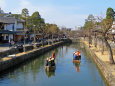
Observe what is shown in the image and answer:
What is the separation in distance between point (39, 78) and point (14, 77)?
8.07 feet

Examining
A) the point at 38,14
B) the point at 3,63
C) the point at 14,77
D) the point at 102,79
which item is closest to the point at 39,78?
the point at 14,77

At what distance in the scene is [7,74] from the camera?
18406 mm

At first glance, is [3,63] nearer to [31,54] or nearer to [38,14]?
[31,54]

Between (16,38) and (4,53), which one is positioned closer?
(4,53)

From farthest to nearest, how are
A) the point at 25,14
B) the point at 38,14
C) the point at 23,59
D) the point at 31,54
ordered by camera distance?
the point at 25,14 → the point at 38,14 → the point at 31,54 → the point at 23,59

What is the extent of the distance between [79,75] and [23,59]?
31.4 ft

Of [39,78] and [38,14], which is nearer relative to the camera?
[39,78]

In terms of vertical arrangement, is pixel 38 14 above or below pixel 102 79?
above

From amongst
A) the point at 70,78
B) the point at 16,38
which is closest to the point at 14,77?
the point at 70,78

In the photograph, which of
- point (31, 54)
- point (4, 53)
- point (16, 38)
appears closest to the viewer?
point (4, 53)

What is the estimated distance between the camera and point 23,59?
25312 mm

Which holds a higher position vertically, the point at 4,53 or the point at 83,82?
the point at 4,53

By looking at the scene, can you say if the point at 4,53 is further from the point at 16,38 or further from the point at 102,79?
the point at 16,38

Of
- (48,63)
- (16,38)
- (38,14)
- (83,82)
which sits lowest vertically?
(83,82)
